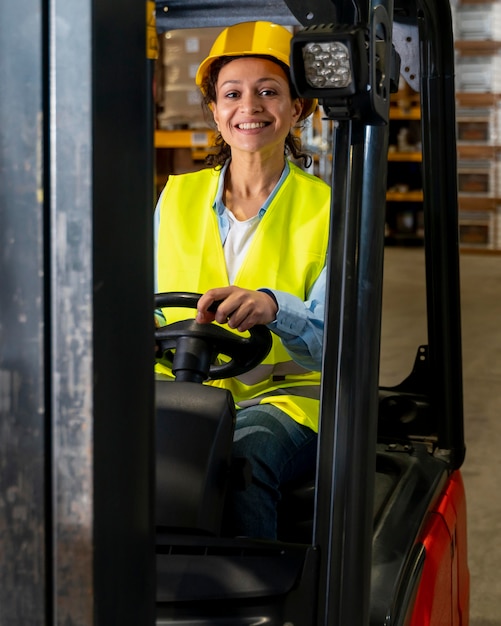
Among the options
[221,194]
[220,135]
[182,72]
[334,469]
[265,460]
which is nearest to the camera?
[334,469]

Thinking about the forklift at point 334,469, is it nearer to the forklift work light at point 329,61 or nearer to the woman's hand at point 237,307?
the forklift work light at point 329,61

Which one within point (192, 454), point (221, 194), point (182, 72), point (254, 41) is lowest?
point (192, 454)

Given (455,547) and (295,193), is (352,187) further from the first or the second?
(455,547)

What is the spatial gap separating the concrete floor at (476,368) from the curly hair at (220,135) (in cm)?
194

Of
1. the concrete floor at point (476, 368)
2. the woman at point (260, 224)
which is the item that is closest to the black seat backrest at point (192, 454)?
the woman at point (260, 224)

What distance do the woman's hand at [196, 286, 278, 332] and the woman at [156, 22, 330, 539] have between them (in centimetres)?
14

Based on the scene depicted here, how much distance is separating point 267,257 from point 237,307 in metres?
0.41

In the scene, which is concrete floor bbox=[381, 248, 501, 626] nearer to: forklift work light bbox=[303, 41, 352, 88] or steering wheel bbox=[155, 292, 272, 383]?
steering wheel bbox=[155, 292, 272, 383]

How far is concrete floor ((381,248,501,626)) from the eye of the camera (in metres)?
4.20

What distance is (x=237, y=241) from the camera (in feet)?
8.39

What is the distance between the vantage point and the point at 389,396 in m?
2.75

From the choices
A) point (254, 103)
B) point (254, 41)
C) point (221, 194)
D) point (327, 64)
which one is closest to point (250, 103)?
point (254, 103)

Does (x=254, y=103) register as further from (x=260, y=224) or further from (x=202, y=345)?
(x=202, y=345)

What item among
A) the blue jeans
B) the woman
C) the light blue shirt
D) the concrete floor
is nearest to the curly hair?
the woman
